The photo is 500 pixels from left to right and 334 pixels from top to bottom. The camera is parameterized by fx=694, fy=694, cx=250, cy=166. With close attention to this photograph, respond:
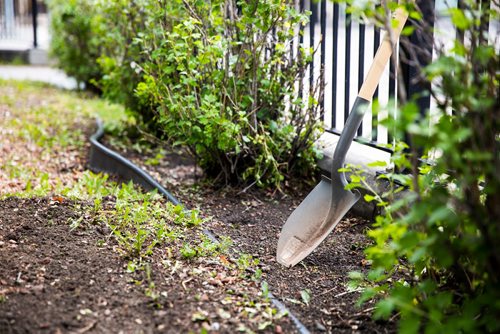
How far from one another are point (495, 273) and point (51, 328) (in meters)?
1.47

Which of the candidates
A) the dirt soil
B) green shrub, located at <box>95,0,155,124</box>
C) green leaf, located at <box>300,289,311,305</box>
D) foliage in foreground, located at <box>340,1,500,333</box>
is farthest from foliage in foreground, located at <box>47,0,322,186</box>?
foliage in foreground, located at <box>340,1,500,333</box>

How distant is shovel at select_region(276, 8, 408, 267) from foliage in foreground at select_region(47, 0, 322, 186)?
2.44ft

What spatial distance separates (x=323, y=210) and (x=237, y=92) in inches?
45.8

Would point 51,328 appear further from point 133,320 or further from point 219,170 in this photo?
point 219,170

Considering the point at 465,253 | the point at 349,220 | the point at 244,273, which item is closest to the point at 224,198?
the point at 349,220

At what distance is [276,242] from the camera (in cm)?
363

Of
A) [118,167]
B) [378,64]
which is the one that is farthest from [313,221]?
[118,167]

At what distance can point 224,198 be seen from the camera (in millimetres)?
4305

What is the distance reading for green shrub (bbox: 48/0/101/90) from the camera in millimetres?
8758

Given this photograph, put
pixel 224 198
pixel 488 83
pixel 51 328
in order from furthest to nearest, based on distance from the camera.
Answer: pixel 224 198 < pixel 51 328 < pixel 488 83

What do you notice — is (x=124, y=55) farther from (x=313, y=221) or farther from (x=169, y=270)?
(x=169, y=270)

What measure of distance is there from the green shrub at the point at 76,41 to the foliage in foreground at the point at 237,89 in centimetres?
435

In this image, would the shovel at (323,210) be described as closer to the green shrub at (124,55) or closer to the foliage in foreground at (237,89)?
the foliage in foreground at (237,89)

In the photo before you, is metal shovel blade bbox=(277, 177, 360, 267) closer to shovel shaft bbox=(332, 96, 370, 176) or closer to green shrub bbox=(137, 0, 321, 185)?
shovel shaft bbox=(332, 96, 370, 176)
